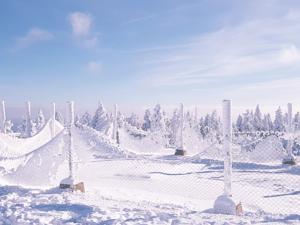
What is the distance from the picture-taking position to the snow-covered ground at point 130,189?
661 cm

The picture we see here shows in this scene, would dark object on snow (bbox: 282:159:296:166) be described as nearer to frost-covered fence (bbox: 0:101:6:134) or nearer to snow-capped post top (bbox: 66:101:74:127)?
snow-capped post top (bbox: 66:101:74:127)

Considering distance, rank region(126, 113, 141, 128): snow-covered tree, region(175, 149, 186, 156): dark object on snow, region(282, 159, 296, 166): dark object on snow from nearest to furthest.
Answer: region(282, 159, 296, 166): dark object on snow < region(175, 149, 186, 156): dark object on snow < region(126, 113, 141, 128): snow-covered tree

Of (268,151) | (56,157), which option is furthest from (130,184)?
(268,151)

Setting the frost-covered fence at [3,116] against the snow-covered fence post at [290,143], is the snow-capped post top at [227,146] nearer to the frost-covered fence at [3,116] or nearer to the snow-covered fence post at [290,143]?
the snow-covered fence post at [290,143]

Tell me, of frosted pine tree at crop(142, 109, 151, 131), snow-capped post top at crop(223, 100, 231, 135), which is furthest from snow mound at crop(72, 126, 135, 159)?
frosted pine tree at crop(142, 109, 151, 131)

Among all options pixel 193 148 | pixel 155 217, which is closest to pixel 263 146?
pixel 193 148

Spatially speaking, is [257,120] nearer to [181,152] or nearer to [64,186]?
[181,152]

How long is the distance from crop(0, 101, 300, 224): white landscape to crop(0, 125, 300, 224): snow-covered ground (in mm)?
17

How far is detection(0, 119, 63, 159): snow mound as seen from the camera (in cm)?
1223

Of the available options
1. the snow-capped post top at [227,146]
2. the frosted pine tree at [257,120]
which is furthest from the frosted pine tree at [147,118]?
the snow-capped post top at [227,146]

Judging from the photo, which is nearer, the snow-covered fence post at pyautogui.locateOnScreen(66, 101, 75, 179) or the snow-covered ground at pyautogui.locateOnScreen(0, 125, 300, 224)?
the snow-covered ground at pyautogui.locateOnScreen(0, 125, 300, 224)

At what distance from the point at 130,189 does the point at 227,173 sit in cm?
354

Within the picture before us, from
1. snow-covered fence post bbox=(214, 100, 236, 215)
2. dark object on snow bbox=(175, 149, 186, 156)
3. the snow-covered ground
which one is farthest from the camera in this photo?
dark object on snow bbox=(175, 149, 186, 156)

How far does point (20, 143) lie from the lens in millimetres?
13875
